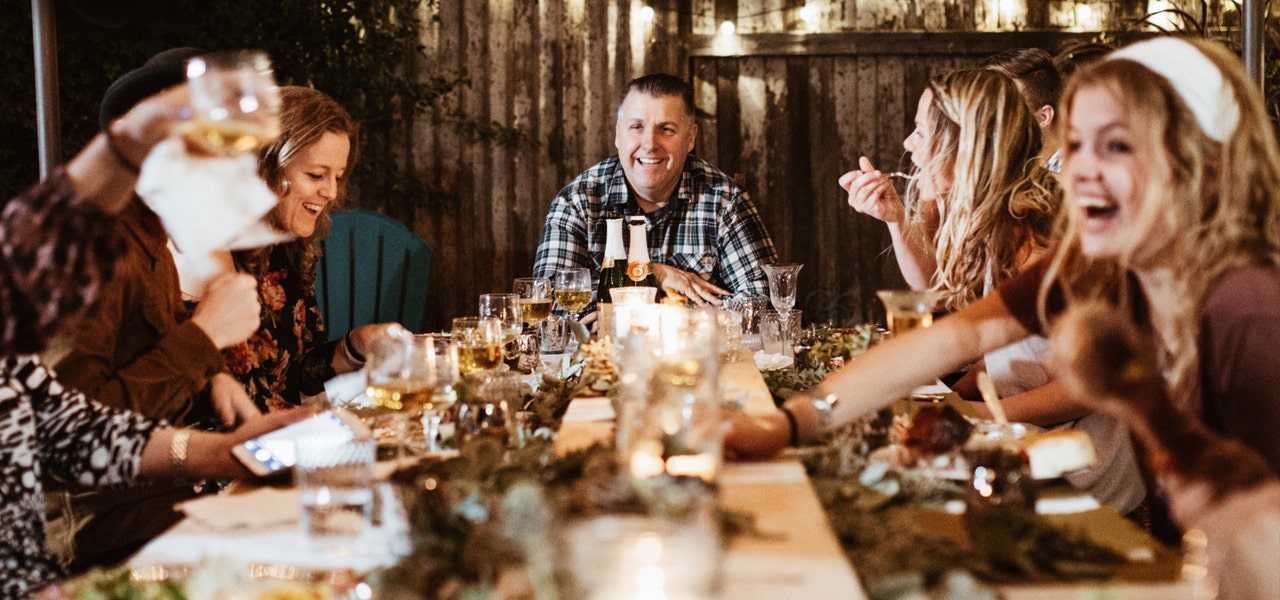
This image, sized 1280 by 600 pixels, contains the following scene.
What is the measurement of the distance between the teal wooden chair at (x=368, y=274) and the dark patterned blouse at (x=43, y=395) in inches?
141

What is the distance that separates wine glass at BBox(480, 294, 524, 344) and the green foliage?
11.4ft

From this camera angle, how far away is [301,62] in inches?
227

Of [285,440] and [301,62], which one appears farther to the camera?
[301,62]

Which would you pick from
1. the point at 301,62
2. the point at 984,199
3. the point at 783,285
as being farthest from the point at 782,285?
the point at 301,62

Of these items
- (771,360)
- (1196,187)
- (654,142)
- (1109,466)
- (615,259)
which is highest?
(654,142)

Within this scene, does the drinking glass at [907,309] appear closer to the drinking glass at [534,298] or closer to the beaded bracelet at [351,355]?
the drinking glass at [534,298]

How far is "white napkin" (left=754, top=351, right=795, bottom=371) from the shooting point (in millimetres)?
2687

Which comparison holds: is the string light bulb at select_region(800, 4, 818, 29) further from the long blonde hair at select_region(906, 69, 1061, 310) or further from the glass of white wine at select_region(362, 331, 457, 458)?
the glass of white wine at select_region(362, 331, 457, 458)

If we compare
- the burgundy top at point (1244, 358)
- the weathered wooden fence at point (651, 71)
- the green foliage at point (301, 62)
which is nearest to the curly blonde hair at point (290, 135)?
the burgundy top at point (1244, 358)

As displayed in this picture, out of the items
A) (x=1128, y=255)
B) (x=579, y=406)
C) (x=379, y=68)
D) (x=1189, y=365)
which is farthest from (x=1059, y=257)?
(x=379, y=68)

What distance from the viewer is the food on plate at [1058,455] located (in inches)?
57.7

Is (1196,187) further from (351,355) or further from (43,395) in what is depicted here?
(351,355)

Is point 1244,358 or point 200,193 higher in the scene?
point 200,193

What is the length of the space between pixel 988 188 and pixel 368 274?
3.29 meters
